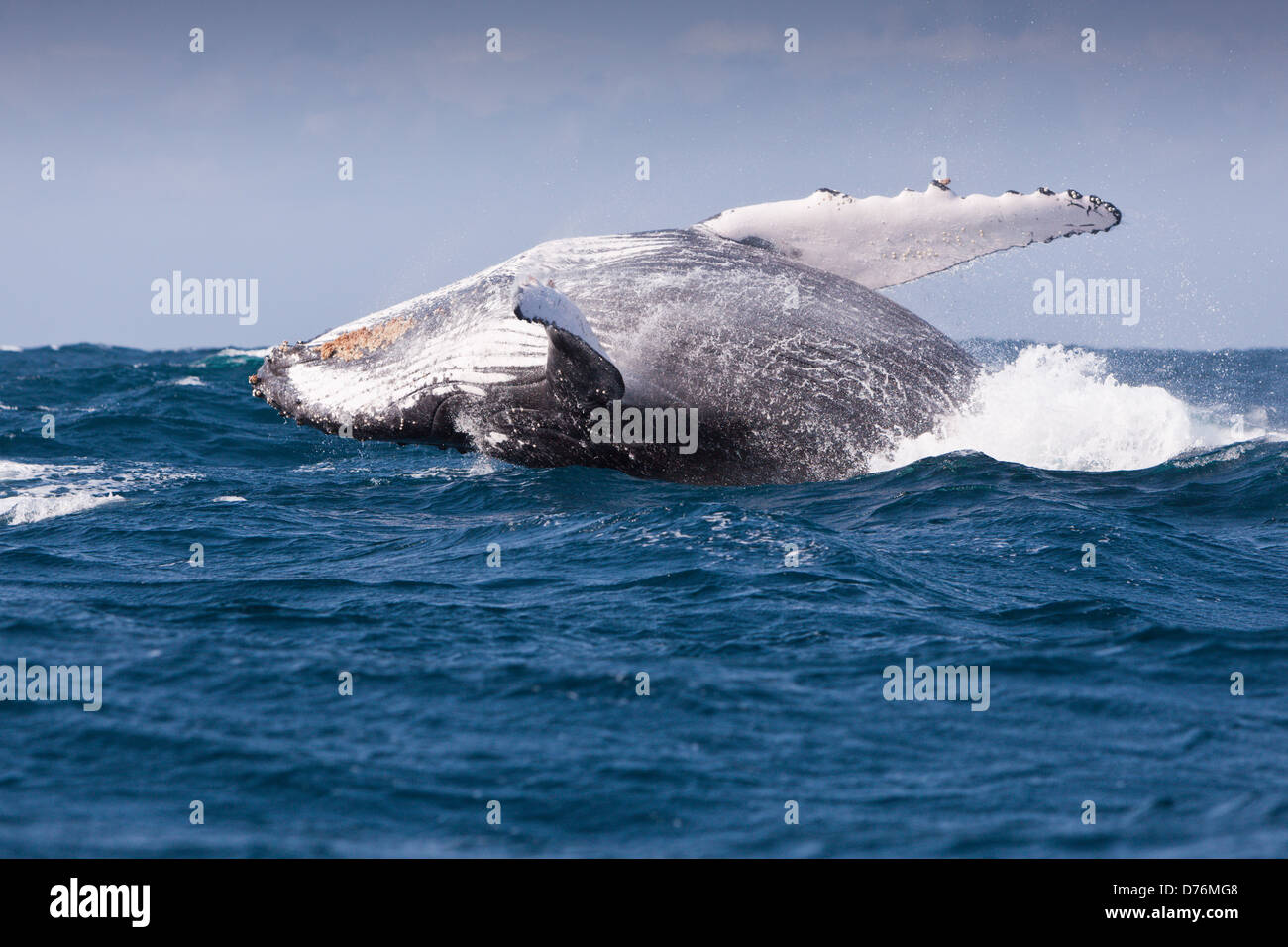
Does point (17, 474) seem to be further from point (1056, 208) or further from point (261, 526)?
point (1056, 208)

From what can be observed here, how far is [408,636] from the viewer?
735 centimetres

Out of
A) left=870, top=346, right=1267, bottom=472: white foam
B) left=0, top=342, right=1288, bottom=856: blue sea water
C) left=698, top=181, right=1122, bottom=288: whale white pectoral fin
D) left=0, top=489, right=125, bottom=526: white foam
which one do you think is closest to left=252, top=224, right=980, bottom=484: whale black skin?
left=870, top=346, right=1267, bottom=472: white foam

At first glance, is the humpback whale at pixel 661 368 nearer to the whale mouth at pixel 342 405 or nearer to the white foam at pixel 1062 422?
the whale mouth at pixel 342 405

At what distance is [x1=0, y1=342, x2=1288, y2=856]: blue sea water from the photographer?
5.06 metres

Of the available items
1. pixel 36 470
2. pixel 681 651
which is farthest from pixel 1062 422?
pixel 36 470

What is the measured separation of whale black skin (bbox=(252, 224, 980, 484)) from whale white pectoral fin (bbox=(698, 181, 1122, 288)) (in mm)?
610

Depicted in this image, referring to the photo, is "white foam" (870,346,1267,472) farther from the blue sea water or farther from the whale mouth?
the whale mouth

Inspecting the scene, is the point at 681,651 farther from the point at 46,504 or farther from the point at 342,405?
the point at 46,504

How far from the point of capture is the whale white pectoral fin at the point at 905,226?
11453mm

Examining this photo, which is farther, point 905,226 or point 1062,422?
point 1062,422

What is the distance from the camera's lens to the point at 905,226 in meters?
11.5

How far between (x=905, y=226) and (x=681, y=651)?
6.22 m

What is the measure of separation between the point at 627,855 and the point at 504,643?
267cm
